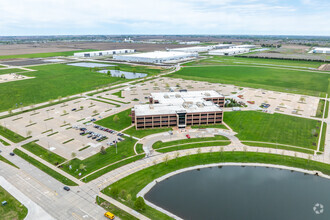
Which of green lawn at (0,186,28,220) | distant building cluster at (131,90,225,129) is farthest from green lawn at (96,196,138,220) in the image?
distant building cluster at (131,90,225,129)

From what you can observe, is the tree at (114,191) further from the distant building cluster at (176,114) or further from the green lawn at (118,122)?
the green lawn at (118,122)

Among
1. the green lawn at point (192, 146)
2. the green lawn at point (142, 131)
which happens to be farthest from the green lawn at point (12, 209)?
the green lawn at point (142, 131)

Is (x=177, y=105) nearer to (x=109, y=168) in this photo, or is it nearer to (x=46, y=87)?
(x=109, y=168)

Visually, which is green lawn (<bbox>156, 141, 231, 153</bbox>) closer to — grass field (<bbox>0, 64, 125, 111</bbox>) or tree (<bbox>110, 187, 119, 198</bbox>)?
tree (<bbox>110, 187, 119, 198</bbox>)

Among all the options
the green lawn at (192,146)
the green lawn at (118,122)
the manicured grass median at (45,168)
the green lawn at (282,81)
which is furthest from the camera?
the green lawn at (282,81)

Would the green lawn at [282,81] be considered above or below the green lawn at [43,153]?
above

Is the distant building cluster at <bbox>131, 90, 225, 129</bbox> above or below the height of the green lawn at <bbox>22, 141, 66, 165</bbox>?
above

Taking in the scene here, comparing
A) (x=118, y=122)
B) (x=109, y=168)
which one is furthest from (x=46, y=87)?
(x=109, y=168)
